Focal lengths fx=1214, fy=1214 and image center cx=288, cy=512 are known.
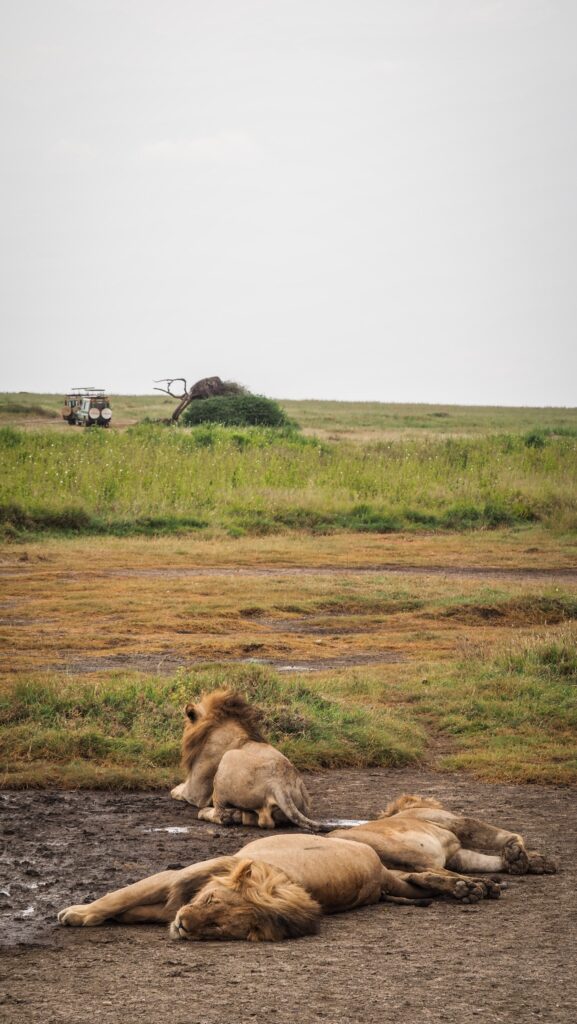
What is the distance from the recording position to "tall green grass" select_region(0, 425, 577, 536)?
2300cm

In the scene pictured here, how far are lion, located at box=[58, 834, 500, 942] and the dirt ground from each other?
0.07 meters

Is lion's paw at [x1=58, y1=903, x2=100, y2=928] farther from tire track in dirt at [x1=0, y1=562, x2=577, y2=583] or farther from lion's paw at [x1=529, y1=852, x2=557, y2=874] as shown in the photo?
tire track in dirt at [x1=0, y1=562, x2=577, y2=583]

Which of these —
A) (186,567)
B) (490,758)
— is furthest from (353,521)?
(490,758)

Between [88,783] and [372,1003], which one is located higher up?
[372,1003]

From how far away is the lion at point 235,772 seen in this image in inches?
263

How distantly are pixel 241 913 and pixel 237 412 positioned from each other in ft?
115

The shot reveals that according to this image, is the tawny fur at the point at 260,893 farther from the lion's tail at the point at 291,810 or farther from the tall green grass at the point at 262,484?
the tall green grass at the point at 262,484

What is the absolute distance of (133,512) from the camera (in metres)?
23.0

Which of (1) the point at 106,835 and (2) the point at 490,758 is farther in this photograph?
(2) the point at 490,758

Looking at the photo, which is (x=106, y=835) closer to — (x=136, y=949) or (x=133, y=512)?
(x=136, y=949)

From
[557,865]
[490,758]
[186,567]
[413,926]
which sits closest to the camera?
[413,926]

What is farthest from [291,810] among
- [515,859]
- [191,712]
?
[515,859]

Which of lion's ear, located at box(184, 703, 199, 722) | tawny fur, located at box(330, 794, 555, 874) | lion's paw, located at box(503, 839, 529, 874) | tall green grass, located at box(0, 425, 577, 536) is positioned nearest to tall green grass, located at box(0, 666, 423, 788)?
lion's ear, located at box(184, 703, 199, 722)

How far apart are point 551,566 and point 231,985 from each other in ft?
53.1
